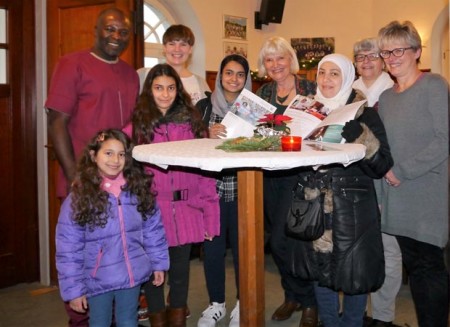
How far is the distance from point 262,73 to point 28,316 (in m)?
2.03

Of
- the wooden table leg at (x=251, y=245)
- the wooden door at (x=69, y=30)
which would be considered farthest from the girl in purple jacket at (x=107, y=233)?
the wooden door at (x=69, y=30)

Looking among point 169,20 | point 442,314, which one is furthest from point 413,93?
point 169,20

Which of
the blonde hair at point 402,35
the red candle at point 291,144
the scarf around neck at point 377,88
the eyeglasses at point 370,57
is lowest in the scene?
the red candle at point 291,144

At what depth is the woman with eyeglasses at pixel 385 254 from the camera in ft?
8.80

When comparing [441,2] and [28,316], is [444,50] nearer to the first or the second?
[441,2]

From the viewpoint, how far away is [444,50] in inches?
319

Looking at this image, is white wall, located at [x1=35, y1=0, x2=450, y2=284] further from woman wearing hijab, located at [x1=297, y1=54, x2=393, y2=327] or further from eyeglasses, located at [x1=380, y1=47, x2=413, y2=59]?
woman wearing hijab, located at [x1=297, y1=54, x2=393, y2=327]

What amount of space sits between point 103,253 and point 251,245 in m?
0.64

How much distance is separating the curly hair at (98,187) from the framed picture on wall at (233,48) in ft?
18.2

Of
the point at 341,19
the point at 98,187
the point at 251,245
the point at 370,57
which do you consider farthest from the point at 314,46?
the point at 251,245

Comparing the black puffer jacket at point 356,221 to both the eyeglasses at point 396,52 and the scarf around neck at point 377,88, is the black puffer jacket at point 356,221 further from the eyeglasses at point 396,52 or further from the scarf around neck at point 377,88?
the scarf around neck at point 377,88

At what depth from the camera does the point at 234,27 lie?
7727 mm

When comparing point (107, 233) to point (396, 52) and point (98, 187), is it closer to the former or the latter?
point (98, 187)

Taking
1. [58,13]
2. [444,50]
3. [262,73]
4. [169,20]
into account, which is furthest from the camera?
[444,50]
